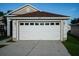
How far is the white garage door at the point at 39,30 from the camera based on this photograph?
67.0 feet

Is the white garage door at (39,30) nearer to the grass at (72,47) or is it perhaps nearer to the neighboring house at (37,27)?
the neighboring house at (37,27)

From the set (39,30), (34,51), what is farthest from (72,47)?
(39,30)

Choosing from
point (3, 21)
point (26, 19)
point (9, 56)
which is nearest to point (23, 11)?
point (3, 21)

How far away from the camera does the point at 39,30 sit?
20.5 meters

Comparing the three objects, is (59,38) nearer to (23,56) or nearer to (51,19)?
(51,19)

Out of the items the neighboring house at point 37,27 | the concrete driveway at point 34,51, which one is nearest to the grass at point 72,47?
the concrete driveway at point 34,51

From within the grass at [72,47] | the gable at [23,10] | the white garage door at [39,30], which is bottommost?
the grass at [72,47]

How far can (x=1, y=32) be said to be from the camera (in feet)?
96.1

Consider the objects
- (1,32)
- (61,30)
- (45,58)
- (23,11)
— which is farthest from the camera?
(23,11)

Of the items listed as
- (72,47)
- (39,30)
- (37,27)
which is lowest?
(72,47)

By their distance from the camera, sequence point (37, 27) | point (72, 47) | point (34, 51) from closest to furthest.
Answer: point (34, 51) → point (72, 47) → point (37, 27)

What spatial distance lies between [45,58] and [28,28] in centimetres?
1055

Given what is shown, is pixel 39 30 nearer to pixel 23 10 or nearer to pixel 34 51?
pixel 34 51

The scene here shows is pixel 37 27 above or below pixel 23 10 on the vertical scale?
below
